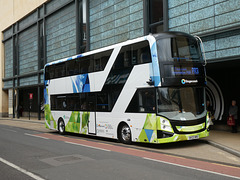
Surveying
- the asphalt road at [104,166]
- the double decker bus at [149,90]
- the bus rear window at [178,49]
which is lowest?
the asphalt road at [104,166]

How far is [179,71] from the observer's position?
34.4ft

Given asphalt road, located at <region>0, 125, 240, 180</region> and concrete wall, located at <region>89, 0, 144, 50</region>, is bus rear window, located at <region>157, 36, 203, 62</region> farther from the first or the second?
concrete wall, located at <region>89, 0, 144, 50</region>

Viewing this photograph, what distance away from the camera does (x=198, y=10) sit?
14273mm

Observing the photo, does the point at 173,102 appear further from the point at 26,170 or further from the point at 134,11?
the point at 134,11

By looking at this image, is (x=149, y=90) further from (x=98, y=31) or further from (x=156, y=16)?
(x=98, y=31)

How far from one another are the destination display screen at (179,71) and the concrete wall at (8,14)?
89.1ft

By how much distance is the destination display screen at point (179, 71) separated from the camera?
407 inches

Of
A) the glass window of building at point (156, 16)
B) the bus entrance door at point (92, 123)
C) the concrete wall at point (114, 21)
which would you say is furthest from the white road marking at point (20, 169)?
the concrete wall at point (114, 21)

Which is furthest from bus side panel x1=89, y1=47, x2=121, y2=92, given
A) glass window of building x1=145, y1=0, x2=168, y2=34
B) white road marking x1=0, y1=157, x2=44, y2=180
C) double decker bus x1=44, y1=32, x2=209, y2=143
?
white road marking x1=0, y1=157, x2=44, y2=180

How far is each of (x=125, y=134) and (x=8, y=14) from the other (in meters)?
35.8

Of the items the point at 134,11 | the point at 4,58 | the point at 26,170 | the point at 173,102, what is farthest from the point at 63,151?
the point at 4,58

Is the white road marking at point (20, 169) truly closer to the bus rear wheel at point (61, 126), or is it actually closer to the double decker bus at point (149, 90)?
the double decker bus at point (149, 90)

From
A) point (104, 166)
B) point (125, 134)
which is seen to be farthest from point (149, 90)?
point (104, 166)

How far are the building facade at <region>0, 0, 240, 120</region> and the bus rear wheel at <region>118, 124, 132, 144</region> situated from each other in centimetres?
508
